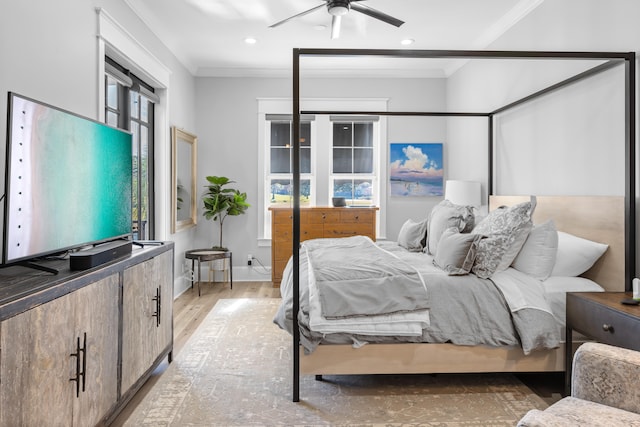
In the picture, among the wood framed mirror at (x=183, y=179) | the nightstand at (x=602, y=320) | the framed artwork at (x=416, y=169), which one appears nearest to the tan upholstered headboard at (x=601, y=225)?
the nightstand at (x=602, y=320)

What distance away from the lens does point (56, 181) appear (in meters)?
1.87

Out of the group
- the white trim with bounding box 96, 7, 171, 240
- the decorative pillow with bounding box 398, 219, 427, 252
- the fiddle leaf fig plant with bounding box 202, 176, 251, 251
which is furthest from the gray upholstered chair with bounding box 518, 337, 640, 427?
the fiddle leaf fig plant with bounding box 202, 176, 251, 251

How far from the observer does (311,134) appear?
18.9ft

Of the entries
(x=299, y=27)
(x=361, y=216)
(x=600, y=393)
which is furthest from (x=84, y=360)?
(x=361, y=216)

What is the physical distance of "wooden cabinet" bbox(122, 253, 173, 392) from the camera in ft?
7.09

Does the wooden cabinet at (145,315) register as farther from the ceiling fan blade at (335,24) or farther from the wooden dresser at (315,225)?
the wooden dresser at (315,225)

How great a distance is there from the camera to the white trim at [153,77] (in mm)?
3019

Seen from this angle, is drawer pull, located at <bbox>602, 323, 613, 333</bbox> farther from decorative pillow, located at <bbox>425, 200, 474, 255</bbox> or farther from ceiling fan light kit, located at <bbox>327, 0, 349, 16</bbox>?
ceiling fan light kit, located at <bbox>327, 0, 349, 16</bbox>

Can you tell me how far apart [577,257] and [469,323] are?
0.83 m

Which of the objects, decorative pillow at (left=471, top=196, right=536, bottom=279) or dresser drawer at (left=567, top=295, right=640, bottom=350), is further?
decorative pillow at (left=471, top=196, right=536, bottom=279)

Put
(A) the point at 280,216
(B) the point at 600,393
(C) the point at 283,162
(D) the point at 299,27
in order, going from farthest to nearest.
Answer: (C) the point at 283,162
(A) the point at 280,216
(D) the point at 299,27
(B) the point at 600,393

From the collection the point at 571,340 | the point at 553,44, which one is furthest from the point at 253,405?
the point at 553,44

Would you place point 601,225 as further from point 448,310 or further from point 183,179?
point 183,179

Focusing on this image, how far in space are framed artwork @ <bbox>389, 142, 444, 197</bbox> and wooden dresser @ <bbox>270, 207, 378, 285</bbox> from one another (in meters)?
0.67
